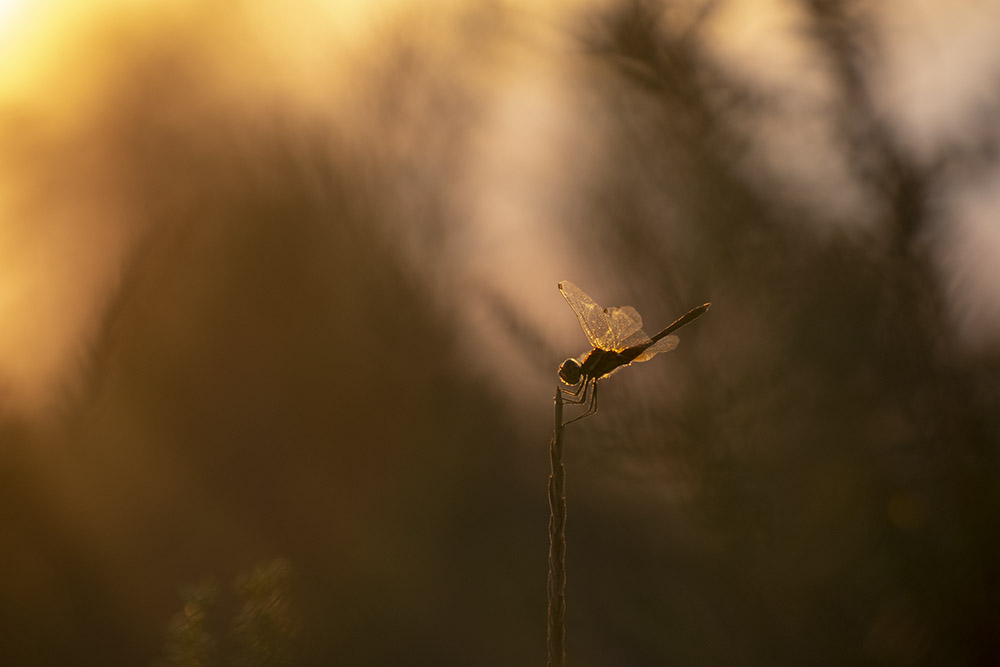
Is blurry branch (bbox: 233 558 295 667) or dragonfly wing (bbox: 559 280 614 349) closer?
blurry branch (bbox: 233 558 295 667)

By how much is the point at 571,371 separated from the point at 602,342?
0.09 meters

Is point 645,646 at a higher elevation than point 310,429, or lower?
lower

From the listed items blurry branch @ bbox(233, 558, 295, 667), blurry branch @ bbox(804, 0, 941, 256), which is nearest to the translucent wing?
blurry branch @ bbox(233, 558, 295, 667)

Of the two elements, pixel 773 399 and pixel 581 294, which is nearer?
pixel 581 294

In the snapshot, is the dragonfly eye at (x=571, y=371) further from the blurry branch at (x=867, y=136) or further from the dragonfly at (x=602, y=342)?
the blurry branch at (x=867, y=136)

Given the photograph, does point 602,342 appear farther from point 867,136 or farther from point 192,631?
point 867,136

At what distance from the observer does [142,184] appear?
2.66ft

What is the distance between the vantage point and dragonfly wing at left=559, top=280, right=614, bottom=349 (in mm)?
396

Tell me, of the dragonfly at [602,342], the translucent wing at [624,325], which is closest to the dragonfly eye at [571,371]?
the dragonfly at [602,342]

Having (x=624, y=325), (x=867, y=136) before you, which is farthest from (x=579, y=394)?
(x=867, y=136)

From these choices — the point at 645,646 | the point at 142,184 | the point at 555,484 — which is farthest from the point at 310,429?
the point at 555,484

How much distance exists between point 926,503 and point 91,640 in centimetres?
81

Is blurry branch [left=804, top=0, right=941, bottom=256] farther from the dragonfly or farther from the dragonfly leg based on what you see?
the dragonfly leg

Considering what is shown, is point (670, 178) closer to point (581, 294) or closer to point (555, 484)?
point (581, 294)
